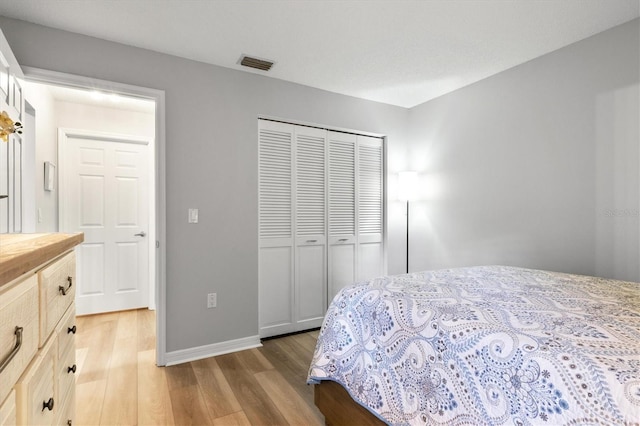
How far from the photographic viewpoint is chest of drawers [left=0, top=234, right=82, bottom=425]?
0.58 metres

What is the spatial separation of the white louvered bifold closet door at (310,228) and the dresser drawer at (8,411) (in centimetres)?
263

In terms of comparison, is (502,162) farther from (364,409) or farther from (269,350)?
(269,350)

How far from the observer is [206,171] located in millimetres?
2680

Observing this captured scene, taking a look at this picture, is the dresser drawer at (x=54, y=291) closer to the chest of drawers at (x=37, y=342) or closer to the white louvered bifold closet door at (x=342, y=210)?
the chest of drawers at (x=37, y=342)

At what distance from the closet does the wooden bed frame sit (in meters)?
1.39

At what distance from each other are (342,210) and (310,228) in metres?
0.42

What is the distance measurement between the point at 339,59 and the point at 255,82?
30.4 inches

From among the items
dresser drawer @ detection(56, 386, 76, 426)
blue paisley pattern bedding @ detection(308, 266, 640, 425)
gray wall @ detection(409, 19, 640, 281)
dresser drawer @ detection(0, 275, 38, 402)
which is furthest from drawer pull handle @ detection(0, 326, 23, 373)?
gray wall @ detection(409, 19, 640, 281)

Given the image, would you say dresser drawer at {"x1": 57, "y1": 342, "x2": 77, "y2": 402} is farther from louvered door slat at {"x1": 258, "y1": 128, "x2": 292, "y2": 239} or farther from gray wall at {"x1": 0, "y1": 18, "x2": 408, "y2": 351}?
louvered door slat at {"x1": 258, "y1": 128, "x2": 292, "y2": 239}

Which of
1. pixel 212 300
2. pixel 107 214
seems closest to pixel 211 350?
pixel 212 300

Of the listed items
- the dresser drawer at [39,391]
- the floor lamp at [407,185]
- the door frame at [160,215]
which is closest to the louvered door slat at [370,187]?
the floor lamp at [407,185]

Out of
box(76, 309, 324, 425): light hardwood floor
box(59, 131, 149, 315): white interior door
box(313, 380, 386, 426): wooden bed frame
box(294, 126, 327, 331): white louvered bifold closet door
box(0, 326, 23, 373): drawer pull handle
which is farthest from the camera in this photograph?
box(59, 131, 149, 315): white interior door

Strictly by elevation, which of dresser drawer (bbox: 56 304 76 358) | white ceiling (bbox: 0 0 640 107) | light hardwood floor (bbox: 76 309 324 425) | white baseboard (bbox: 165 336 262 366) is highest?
white ceiling (bbox: 0 0 640 107)

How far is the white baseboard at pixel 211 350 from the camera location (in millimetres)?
2527
